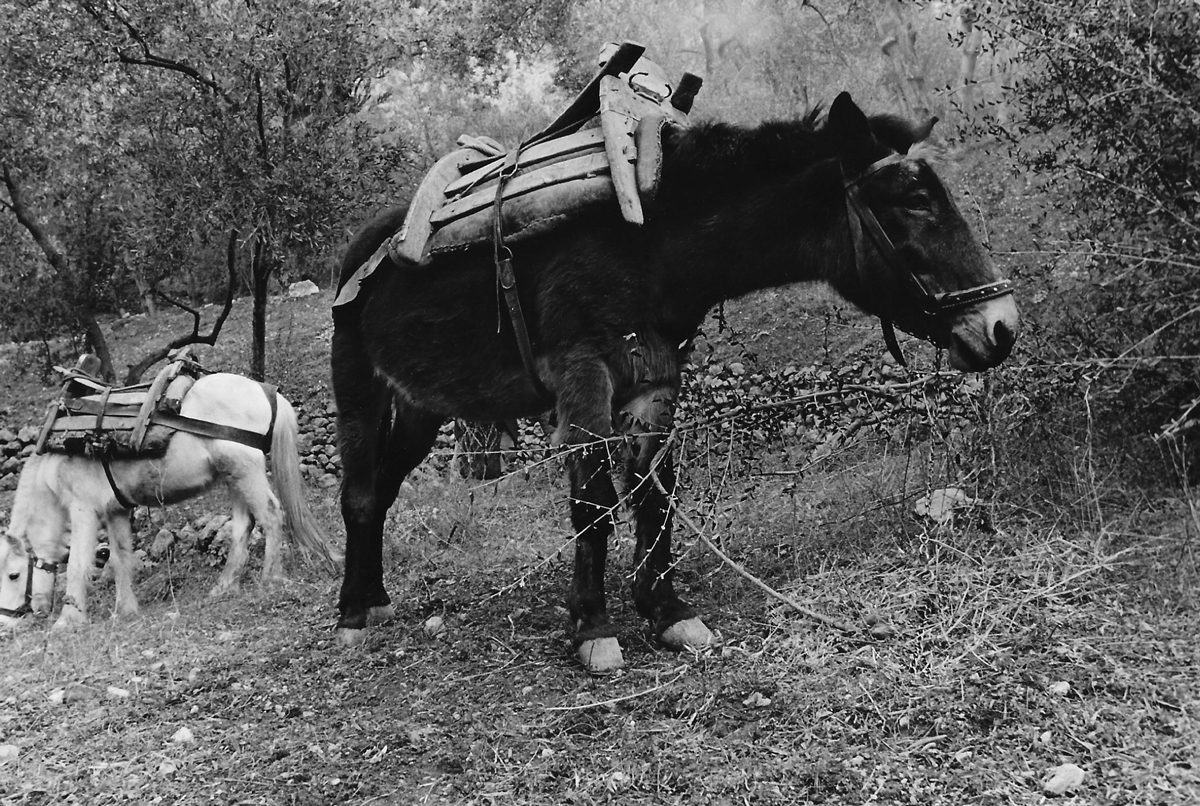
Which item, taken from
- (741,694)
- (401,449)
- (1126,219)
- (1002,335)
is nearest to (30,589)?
(401,449)

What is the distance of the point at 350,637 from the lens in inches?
177

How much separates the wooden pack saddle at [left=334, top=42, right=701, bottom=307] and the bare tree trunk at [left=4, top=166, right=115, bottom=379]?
8.76m

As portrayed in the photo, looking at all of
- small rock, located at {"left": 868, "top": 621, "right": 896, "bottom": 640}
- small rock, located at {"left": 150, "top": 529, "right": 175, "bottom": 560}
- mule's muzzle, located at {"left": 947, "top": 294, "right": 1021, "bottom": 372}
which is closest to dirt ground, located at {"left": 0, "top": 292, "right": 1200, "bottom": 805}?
small rock, located at {"left": 868, "top": 621, "right": 896, "bottom": 640}

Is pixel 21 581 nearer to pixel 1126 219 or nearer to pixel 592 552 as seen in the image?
pixel 592 552

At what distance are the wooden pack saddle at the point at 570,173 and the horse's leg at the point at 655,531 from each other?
746mm

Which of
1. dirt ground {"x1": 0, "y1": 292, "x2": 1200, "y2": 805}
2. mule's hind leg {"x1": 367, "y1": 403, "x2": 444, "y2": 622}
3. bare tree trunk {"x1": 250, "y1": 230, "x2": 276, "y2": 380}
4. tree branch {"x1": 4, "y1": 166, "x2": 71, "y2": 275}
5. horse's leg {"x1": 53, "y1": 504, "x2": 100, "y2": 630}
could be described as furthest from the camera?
tree branch {"x1": 4, "y1": 166, "x2": 71, "y2": 275}

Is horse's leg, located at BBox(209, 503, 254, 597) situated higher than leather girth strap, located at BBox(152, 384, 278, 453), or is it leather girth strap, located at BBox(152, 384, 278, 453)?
leather girth strap, located at BBox(152, 384, 278, 453)

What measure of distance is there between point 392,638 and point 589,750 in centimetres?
185

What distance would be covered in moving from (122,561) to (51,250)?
675 cm

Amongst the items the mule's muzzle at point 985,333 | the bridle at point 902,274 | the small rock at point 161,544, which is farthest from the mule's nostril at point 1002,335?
the small rock at point 161,544

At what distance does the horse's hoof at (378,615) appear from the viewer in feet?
15.6

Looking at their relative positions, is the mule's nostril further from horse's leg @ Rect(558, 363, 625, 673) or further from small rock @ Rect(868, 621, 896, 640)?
horse's leg @ Rect(558, 363, 625, 673)

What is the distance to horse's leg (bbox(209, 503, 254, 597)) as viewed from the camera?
6453 millimetres

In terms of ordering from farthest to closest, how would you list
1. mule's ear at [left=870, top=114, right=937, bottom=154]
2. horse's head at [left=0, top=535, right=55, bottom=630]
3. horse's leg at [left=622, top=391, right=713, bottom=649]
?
horse's head at [left=0, top=535, right=55, bottom=630], horse's leg at [left=622, top=391, right=713, bottom=649], mule's ear at [left=870, top=114, right=937, bottom=154]
